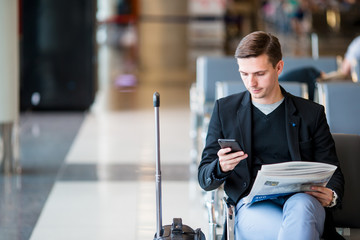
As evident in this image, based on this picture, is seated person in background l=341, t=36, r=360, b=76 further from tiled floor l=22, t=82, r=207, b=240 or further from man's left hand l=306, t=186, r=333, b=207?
man's left hand l=306, t=186, r=333, b=207

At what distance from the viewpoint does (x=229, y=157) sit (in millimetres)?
2775

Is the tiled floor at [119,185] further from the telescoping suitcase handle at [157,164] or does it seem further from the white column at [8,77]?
the telescoping suitcase handle at [157,164]

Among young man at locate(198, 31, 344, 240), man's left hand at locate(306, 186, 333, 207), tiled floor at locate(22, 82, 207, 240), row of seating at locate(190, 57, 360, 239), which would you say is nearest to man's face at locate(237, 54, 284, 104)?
young man at locate(198, 31, 344, 240)

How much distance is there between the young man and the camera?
2898 mm

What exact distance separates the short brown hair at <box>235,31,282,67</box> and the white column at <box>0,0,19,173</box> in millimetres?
3482

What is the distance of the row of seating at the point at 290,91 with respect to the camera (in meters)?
4.02

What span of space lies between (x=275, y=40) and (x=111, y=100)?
8.53m

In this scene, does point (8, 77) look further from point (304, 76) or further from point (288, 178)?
point (288, 178)

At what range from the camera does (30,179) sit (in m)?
6.07

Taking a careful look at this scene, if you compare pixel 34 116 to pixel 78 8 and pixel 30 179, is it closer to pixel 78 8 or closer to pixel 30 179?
pixel 78 8

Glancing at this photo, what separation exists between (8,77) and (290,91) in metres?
2.63

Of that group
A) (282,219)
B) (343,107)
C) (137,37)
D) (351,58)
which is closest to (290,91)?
(343,107)

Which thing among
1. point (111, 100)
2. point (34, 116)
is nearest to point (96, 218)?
point (34, 116)

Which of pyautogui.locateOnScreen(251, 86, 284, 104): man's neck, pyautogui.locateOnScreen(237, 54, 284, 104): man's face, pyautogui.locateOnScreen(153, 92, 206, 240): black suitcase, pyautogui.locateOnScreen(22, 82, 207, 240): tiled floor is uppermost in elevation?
pyautogui.locateOnScreen(237, 54, 284, 104): man's face
